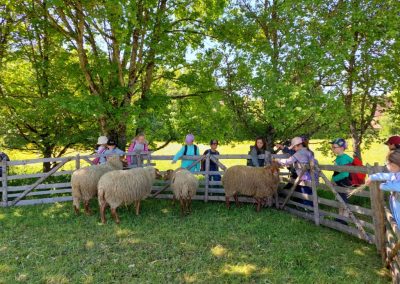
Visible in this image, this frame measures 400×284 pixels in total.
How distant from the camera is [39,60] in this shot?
11.1 meters

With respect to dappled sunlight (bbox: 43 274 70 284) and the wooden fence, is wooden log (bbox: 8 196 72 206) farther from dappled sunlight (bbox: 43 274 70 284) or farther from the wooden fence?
dappled sunlight (bbox: 43 274 70 284)

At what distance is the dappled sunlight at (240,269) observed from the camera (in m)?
4.77

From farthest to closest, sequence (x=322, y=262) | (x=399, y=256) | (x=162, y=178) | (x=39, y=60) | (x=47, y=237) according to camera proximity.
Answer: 1. (x=39, y=60)
2. (x=162, y=178)
3. (x=47, y=237)
4. (x=322, y=262)
5. (x=399, y=256)

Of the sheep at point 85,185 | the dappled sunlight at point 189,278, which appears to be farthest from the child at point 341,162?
the sheep at point 85,185

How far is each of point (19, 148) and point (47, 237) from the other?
25.2 ft

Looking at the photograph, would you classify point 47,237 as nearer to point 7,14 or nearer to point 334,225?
point 334,225

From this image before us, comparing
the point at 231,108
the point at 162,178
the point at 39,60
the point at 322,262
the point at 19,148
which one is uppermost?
the point at 39,60

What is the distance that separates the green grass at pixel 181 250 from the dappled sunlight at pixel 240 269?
16 millimetres

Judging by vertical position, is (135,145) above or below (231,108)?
below

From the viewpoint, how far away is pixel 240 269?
4871 millimetres

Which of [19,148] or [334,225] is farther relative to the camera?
[19,148]

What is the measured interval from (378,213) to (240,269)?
95.5 inches

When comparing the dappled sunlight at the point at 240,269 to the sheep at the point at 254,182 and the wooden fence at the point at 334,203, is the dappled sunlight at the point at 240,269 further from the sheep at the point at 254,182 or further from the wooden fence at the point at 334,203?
the sheep at the point at 254,182

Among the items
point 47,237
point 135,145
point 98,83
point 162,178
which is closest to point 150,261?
point 47,237
